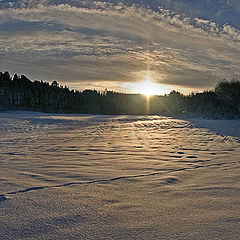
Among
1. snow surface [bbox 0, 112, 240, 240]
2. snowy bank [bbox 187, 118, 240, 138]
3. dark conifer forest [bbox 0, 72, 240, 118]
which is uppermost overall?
dark conifer forest [bbox 0, 72, 240, 118]

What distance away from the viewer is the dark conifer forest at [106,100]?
63.6 ft

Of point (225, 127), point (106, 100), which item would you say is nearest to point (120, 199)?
point (225, 127)

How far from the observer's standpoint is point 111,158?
453cm

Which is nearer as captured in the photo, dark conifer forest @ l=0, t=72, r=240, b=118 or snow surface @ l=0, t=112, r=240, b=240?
snow surface @ l=0, t=112, r=240, b=240

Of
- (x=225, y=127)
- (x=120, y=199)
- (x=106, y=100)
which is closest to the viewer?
(x=120, y=199)

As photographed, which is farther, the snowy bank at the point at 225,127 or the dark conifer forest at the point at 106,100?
the dark conifer forest at the point at 106,100

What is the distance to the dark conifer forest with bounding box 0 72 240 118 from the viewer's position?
19375 millimetres

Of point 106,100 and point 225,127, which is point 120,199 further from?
point 106,100

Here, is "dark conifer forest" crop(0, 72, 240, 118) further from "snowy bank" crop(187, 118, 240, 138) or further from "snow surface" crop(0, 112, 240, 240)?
"snow surface" crop(0, 112, 240, 240)

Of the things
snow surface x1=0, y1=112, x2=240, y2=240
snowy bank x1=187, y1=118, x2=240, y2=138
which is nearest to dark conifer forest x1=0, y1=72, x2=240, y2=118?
snowy bank x1=187, y1=118, x2=240, y2=138

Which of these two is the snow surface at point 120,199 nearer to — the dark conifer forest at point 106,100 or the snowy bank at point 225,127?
the snowy bank at point 225,127

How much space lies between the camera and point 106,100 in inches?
2215

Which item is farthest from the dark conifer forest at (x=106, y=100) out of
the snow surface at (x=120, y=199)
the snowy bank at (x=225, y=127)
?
the snow surface at (x=120, y=199)

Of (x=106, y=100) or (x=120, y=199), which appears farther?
(x=106, y=100)
